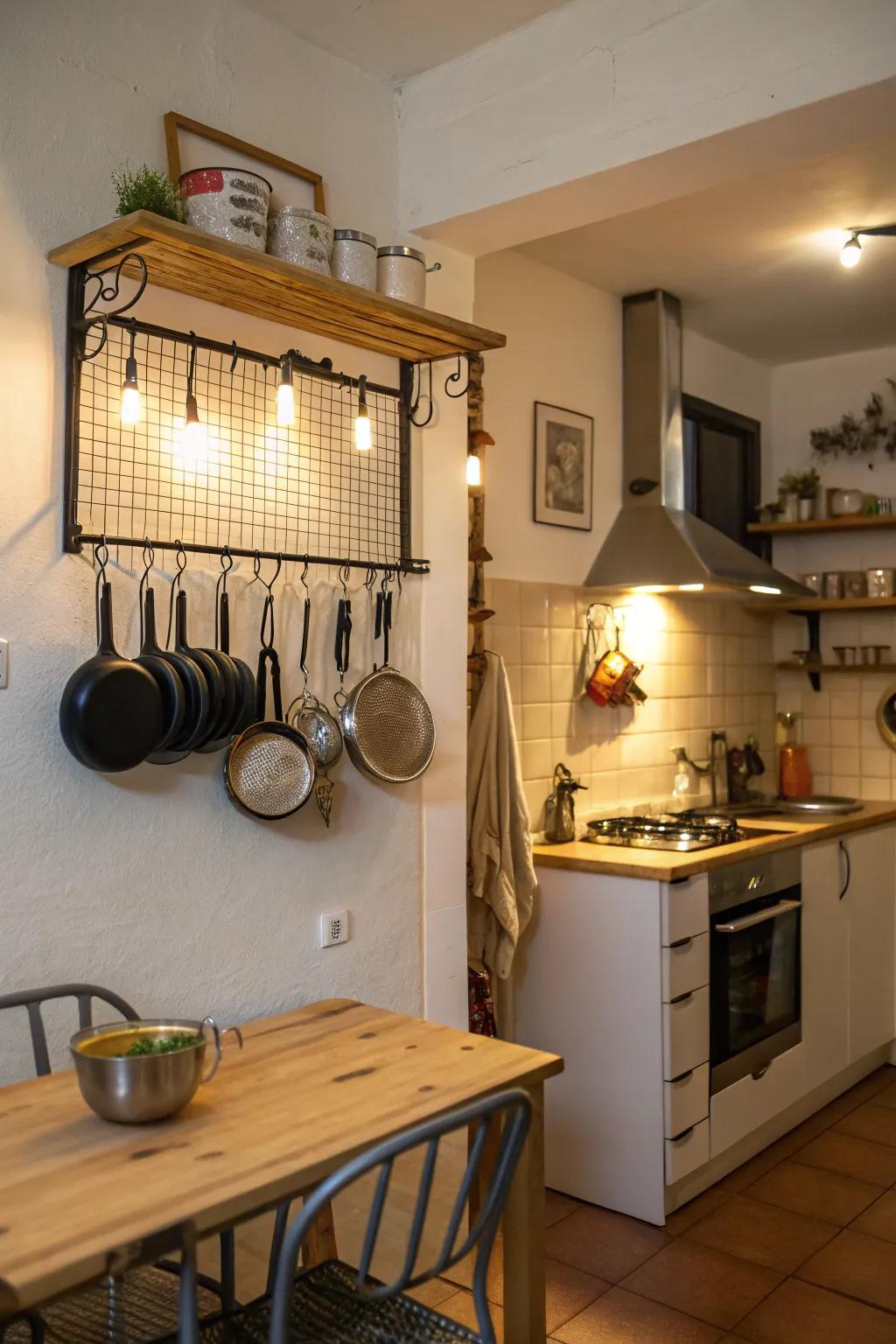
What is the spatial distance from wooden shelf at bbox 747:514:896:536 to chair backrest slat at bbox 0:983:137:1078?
3.35 m

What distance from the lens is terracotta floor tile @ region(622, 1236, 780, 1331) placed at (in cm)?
261

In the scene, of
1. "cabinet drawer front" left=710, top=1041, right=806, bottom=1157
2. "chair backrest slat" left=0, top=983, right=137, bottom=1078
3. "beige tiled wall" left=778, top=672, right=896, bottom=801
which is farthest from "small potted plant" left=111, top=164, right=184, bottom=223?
"beige tiled wall" left=778, top=672, right=896, bottom=801

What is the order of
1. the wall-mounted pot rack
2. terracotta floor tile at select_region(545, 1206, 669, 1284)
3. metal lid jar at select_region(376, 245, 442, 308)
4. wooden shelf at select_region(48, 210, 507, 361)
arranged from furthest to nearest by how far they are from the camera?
1. terracotta floor tile at select_region(545, 1206, 669, 1284)
2. metal lid jar at select_region(376, 245, 442, 308)
3. the wall-mounted pot rack
4. wooden shelf at select_region(48, 210, 507, 361)

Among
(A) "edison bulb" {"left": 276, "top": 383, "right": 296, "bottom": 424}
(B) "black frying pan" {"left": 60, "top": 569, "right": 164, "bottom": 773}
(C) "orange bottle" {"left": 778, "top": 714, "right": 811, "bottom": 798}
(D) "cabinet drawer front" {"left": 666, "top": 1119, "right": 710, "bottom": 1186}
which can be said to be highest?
(A) "edison bulb" {"left": 276, "top": 383, "right": 296, "bottom": 424}

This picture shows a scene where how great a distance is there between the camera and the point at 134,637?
83.2 inches

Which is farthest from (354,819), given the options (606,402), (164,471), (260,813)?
(606,402)

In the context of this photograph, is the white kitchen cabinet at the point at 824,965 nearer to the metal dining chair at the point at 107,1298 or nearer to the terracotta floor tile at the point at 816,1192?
the terracotta floor tile at the point at 816,1192

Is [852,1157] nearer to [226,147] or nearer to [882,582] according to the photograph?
[882,582]

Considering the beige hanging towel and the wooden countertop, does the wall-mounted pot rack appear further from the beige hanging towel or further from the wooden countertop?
the wooden countertop

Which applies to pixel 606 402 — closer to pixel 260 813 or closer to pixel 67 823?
pixel 260 813

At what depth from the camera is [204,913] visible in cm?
223

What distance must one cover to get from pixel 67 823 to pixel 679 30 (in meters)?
1.85

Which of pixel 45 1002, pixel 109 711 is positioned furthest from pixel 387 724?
pixel 45 1002

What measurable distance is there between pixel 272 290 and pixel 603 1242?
2.36 m
